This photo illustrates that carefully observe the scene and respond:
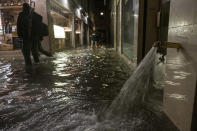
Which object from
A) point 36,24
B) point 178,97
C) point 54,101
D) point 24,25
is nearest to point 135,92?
point 178,97

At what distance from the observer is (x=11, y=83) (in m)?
3.26

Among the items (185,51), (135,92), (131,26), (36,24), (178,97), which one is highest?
(36,24)

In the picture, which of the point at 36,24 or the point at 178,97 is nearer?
the point at 178,97

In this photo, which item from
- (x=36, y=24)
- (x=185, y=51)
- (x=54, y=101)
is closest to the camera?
(x=185, y=51)

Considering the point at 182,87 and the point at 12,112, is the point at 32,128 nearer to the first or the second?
the point at 12,112

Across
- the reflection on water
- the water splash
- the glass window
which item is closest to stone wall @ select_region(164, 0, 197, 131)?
the water splash

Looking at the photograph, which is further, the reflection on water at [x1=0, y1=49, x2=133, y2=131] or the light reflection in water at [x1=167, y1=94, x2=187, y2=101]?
the reflection on water at [x1=0, y1=49, x2=133, y2=131]

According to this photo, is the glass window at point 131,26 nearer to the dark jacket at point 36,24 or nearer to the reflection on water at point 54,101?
the reflection on water at point 54,101

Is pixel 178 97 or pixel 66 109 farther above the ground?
pixel 178 97

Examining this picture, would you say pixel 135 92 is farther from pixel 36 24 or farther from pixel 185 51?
pixel 36 24

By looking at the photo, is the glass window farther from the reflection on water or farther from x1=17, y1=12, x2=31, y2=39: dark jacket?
x1=17, y1=12, x2=31, y2=39: dark jacket

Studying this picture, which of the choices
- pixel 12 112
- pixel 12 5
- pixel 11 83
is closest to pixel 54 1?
pixel 12 5

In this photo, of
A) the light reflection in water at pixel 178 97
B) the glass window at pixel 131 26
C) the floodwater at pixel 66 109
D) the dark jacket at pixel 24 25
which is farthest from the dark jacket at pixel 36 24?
the light reflection in water at pixel 178 97

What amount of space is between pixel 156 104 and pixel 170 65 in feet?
2.42
